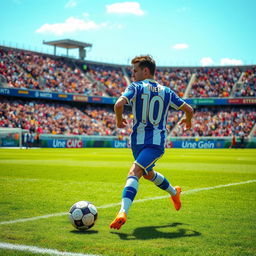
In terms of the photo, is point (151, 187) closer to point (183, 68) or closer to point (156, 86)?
point (156, 86)

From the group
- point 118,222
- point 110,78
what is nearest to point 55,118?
point 110,78

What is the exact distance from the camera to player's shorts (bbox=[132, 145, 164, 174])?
4.86 m

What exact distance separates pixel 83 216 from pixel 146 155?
1183 mm

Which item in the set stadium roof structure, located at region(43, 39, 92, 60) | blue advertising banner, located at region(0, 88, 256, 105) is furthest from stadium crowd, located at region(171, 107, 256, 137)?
stadium roof structure, located at region(43, 39, 92, 60)

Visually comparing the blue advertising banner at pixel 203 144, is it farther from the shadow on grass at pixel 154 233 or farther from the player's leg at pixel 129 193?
the shadow on grass at pixel 154 233

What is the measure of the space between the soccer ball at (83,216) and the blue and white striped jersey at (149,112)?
1164 millimetres

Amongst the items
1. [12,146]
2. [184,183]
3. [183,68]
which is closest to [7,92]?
[12,146]

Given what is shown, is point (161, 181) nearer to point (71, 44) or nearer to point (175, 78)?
point (71, 44)

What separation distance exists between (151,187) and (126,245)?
525 cm

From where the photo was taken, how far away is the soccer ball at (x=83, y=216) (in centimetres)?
445

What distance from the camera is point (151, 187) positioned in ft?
29.5

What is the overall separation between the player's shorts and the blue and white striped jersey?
0.06 metres

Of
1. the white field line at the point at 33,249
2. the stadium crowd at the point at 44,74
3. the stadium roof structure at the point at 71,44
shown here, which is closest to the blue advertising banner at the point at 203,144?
the stadium crowd at the point at 44,74

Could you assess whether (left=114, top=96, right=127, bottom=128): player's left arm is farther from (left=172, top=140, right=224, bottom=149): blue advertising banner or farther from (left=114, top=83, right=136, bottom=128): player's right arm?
(left=172, top=140, right=224, bottom=149): blue advertising banner
